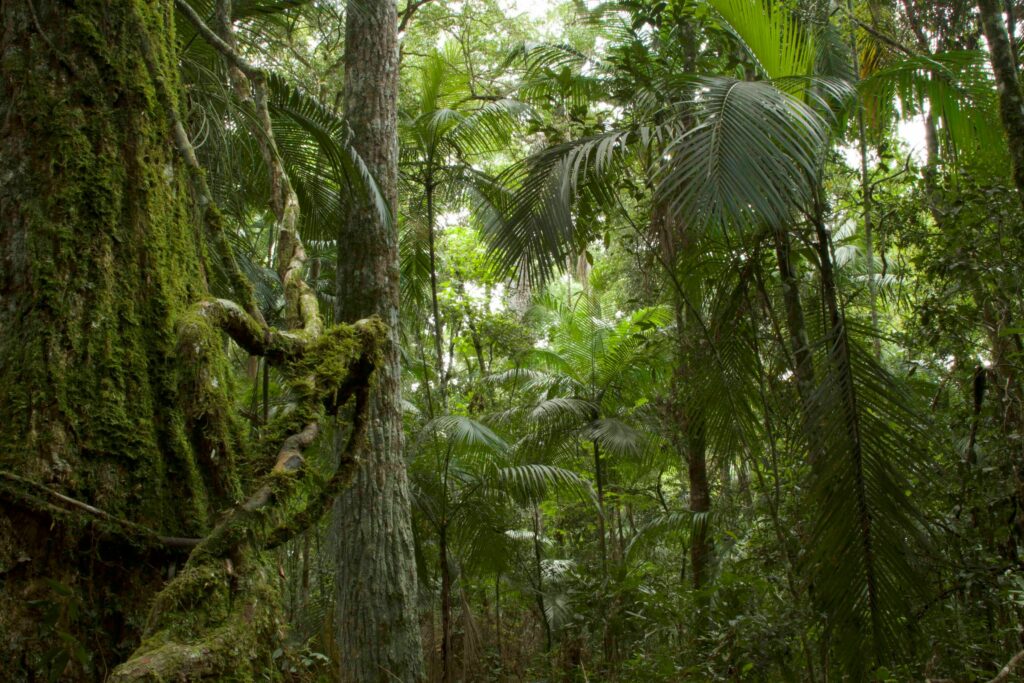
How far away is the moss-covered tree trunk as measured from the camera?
4.55 feet

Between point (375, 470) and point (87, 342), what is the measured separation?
3413 mm

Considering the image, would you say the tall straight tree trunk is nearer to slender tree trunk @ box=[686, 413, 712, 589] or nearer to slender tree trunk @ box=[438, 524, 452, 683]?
slender tree trunk @ box=[438, 524, 452, 683]

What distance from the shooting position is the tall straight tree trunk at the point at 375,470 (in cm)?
470

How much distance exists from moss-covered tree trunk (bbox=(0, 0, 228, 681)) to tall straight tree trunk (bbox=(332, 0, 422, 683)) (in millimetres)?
2718

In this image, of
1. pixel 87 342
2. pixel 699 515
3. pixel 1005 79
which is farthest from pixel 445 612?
pixel 87 342

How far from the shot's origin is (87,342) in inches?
59.4

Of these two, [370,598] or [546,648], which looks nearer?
[370,598]

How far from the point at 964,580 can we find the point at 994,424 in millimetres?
875

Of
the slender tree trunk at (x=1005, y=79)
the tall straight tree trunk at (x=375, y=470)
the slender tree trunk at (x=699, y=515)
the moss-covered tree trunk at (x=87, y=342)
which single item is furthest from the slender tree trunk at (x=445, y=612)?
the moss-covered tree trunk at (x=87, y=342)

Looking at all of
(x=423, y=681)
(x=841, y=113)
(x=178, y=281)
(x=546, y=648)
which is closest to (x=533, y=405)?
(x=546, y=648)

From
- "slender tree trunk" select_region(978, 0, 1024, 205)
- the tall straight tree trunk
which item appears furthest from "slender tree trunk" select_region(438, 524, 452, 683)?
"slender tree trunk" select_region(978, 0, 1024, 205)

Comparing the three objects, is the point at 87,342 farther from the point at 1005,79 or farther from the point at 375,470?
the point at 1005,79

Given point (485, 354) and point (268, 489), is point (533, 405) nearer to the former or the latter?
point (485, 354)

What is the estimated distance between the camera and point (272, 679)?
1.32m
